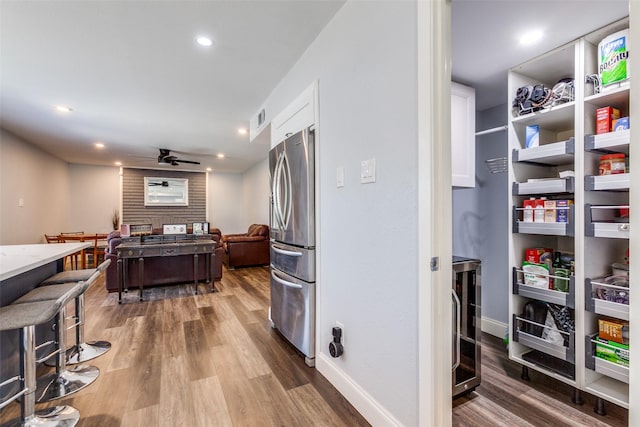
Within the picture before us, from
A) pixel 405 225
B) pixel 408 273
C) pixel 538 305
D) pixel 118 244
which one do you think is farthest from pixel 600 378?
pixel 118 244

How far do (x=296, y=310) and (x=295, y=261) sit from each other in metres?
0.39

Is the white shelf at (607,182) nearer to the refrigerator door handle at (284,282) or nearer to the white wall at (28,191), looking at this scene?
the refrigerator door handle at (284,282)

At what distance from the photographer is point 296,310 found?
2336 millimetres

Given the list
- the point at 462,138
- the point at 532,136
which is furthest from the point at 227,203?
the point at 532,136

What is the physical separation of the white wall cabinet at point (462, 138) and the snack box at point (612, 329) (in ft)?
3.71

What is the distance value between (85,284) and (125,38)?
5.76 feet

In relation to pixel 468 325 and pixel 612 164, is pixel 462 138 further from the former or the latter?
pixel 468 325

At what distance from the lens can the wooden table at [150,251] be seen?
12.8ft

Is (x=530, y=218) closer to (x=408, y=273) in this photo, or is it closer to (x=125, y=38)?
(x=408, y=273)

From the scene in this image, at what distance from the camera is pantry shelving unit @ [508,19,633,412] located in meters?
1.72

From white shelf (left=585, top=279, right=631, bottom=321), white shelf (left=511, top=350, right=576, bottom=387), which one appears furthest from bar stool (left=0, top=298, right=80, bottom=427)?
white shelf (left=585, top=279, right=631, bottom=321)

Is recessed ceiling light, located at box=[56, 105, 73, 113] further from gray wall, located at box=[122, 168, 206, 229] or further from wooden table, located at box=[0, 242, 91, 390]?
gray wall, located at box=[122, 168, 206, 229]

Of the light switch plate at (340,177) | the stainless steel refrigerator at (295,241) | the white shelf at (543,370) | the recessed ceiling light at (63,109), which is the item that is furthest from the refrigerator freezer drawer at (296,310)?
the recessed ceiling light at (63,109)

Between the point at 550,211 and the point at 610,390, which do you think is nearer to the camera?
the point at 610,390
